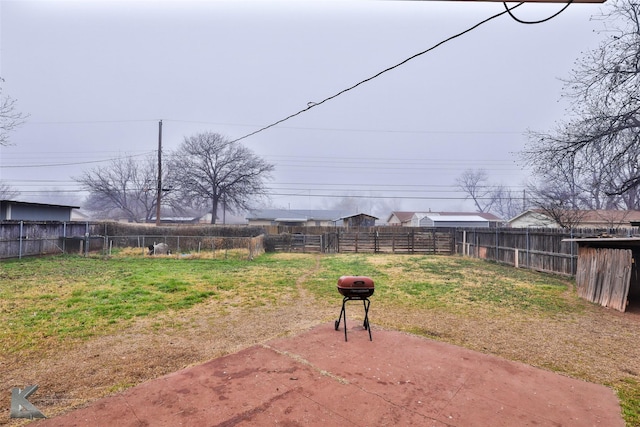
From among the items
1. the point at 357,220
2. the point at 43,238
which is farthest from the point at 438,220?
the point at 43,238

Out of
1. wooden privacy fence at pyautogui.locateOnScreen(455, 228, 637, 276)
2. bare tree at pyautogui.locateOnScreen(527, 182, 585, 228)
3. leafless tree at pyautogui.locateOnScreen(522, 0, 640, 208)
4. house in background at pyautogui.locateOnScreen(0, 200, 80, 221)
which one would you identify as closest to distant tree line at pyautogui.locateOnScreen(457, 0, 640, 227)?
leafless tree at pyautogui.locateOnScreen(522, 0, 640, 208)

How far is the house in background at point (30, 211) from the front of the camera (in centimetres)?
1605

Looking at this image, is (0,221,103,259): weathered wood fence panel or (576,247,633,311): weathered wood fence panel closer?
(576,247,633,311): weathered wood fence panel

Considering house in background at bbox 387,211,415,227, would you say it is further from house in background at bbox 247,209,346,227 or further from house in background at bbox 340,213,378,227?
house in background at bbox 340,213,378,227

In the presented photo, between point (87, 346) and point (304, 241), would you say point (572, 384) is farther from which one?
point (304, 241)

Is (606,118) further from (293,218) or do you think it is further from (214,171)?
(293,218)

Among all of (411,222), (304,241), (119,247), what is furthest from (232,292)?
(411,222)

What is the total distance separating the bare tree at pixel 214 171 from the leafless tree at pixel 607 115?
3111 centimetres

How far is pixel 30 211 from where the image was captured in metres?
17.6

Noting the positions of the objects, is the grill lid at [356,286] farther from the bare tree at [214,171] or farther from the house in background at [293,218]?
the house in background at [293,218]

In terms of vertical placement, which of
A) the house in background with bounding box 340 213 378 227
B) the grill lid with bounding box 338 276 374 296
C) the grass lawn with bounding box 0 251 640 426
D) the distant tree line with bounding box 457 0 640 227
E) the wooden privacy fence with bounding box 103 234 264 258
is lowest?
the grass lawn with bounding box 0 251 640 426

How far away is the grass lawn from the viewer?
376 cm

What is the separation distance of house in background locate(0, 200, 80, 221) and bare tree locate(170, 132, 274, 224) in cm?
1573

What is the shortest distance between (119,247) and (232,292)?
1682 centimetres
